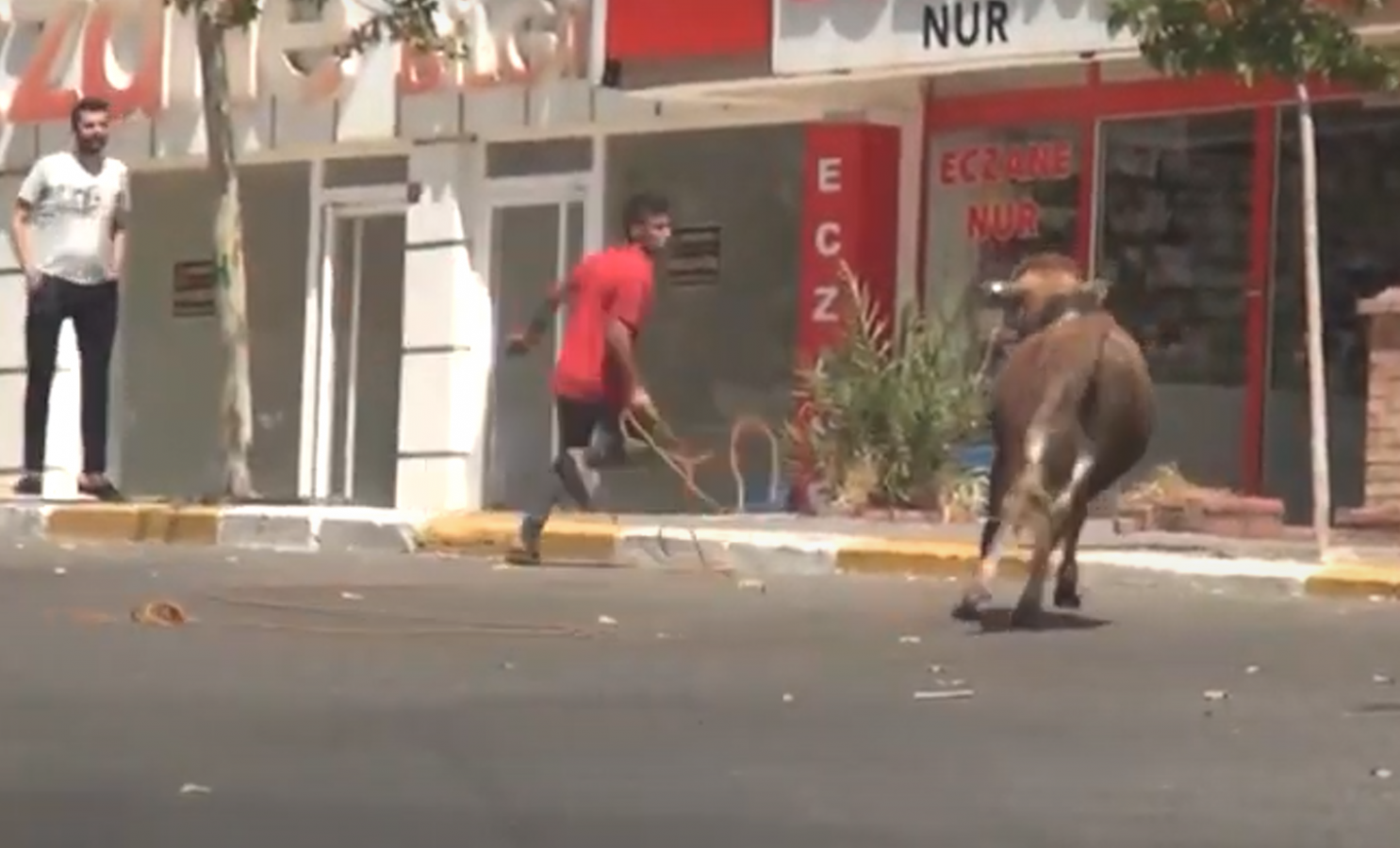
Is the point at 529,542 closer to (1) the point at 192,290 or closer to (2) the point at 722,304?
(2) the point at 722,304

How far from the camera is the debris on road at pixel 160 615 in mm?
11758

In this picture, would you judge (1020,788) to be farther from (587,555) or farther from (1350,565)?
(587,555)

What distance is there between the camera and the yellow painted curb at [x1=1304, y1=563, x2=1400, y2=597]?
534 inches

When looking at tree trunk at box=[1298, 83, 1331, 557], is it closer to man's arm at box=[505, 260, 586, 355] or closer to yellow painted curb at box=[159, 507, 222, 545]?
man's arm at box=[505, 260, 586, 355]

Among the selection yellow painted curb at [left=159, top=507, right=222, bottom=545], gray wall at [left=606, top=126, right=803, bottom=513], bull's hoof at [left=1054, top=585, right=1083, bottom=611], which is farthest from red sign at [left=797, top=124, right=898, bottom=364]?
bull's hoof at [left=1054, top=585, right=1083, bottom=611]

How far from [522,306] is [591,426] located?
5.70m

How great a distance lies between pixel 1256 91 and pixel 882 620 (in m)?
6.35

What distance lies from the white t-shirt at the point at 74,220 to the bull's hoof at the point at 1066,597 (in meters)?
6.81

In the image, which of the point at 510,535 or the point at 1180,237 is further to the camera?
the point at 1180,237

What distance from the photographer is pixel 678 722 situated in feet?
30.1

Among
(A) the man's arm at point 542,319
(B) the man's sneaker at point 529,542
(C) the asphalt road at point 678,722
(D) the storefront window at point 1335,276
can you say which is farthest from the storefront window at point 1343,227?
(C) the asphalt road at point 678,722

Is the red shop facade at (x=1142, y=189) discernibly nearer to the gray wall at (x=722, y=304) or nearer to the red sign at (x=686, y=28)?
the red sign at (x=686, y=28)

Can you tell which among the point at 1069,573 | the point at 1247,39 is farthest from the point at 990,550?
the point at 1247,39

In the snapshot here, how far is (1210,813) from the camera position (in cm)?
766
